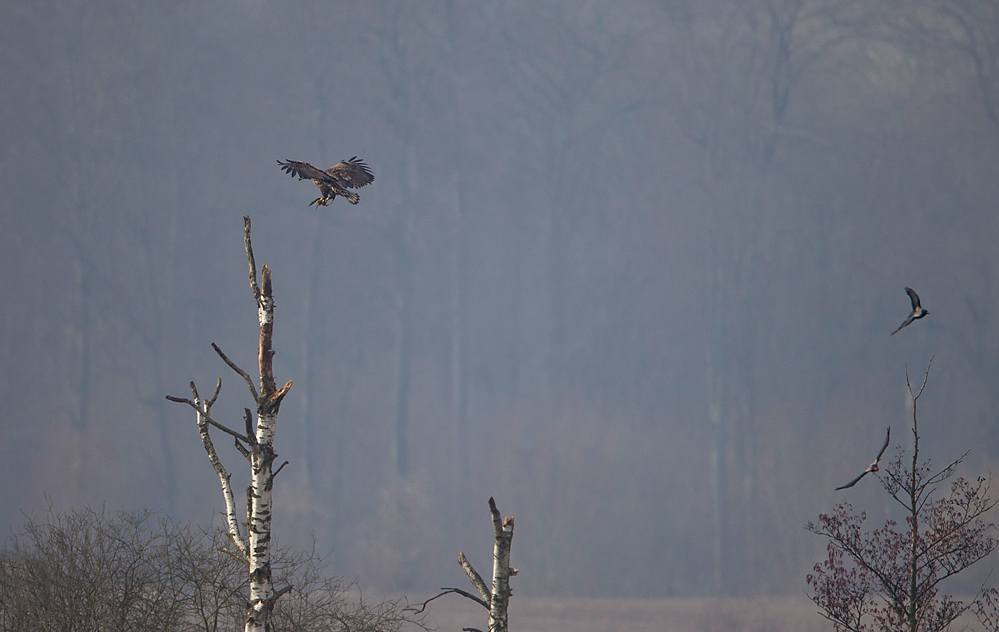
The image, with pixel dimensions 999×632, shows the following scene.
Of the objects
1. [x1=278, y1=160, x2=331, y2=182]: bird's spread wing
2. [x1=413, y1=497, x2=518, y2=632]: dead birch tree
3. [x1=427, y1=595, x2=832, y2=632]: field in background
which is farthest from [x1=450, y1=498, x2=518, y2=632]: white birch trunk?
[x1=427, y1=595, x2=832, y2=632]: field in background

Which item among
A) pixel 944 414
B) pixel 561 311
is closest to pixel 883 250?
pixel 944 414

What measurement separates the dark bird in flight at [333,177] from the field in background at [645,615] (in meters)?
20.3

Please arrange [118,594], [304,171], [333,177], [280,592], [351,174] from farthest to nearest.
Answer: [118,594] < [351,174] < [333,177] < [304,171] < [280,592]

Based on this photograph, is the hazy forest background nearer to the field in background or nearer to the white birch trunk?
the field in background

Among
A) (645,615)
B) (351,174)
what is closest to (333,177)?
(351,174)

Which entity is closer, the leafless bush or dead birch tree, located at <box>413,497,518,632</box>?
dead birch tree, located at <box>413,497,518,632</box>

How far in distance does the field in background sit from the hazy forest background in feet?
10.7

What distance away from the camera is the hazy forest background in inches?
1411

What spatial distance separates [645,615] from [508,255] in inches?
651

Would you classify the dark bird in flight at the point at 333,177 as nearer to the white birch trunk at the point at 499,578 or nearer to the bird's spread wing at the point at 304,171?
the bird's spread wing at the point at 304,171

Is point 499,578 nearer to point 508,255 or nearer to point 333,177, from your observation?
point 333,177

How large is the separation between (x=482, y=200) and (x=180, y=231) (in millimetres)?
13525

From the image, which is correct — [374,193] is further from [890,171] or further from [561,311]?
[890,171]

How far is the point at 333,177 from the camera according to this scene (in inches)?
346
